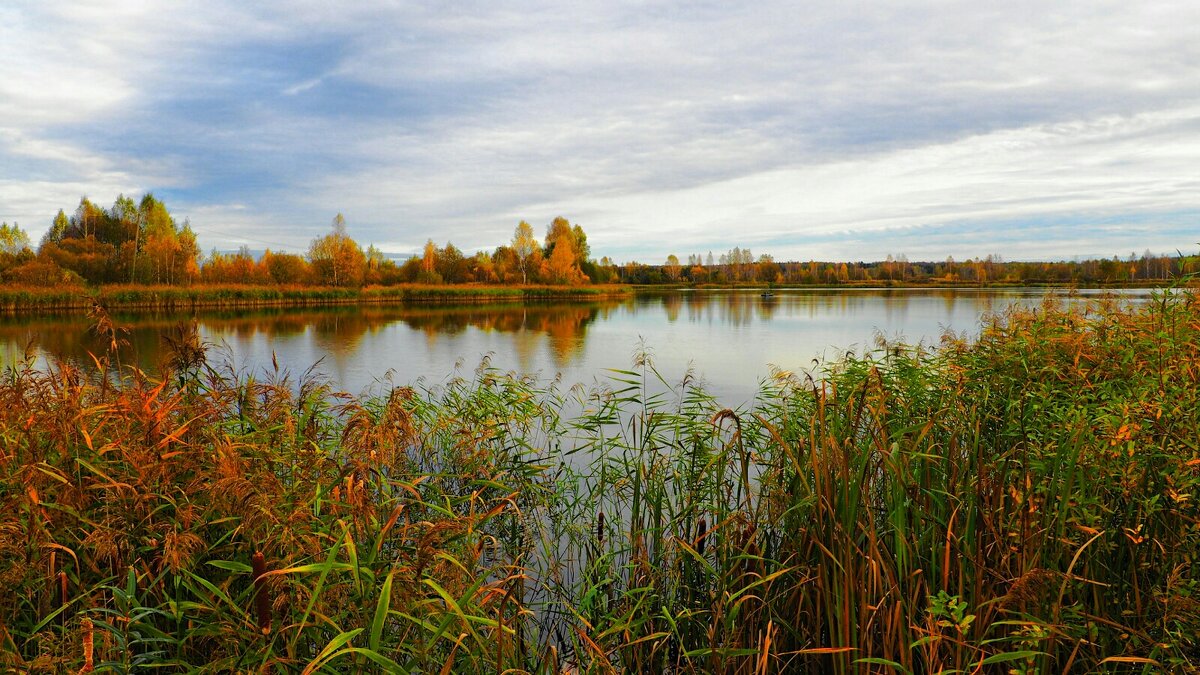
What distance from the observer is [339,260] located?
53.8 m

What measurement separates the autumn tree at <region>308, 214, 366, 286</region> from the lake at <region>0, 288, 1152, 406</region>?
1941 centimetres

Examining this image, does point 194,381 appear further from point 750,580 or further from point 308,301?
point 308,301

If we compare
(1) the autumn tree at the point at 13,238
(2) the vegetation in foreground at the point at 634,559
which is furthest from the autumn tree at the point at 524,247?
(2) the vegetation in foreground at the point at 634,559

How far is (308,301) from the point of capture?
44656 mm

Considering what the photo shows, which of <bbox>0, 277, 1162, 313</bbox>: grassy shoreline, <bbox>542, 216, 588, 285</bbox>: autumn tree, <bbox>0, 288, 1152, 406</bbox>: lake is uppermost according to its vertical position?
<bbox>542, 216, 588, 285</bbox>: autumn tree

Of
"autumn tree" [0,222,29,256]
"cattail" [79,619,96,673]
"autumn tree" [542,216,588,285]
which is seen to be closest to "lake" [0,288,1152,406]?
"cattail" [79,619,96,673]

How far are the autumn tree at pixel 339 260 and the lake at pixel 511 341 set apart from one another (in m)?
19.4

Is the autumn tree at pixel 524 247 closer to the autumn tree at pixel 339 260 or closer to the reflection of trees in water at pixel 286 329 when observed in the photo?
the autumn tree at pixel 339 260

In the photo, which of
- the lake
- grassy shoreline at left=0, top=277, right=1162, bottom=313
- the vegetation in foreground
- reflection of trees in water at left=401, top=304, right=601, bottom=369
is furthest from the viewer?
grassy shoreline at left=0, top=277, right=1162, bottom=313

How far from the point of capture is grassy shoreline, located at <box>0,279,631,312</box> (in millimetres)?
32656

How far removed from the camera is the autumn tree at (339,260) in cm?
5362

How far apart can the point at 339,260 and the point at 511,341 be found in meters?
38.4

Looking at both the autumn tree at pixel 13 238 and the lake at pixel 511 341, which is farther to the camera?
the autumn tree at pixel 13 238

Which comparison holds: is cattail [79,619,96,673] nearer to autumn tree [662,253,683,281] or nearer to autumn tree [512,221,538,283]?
autumn tree [512,221,538,283]
